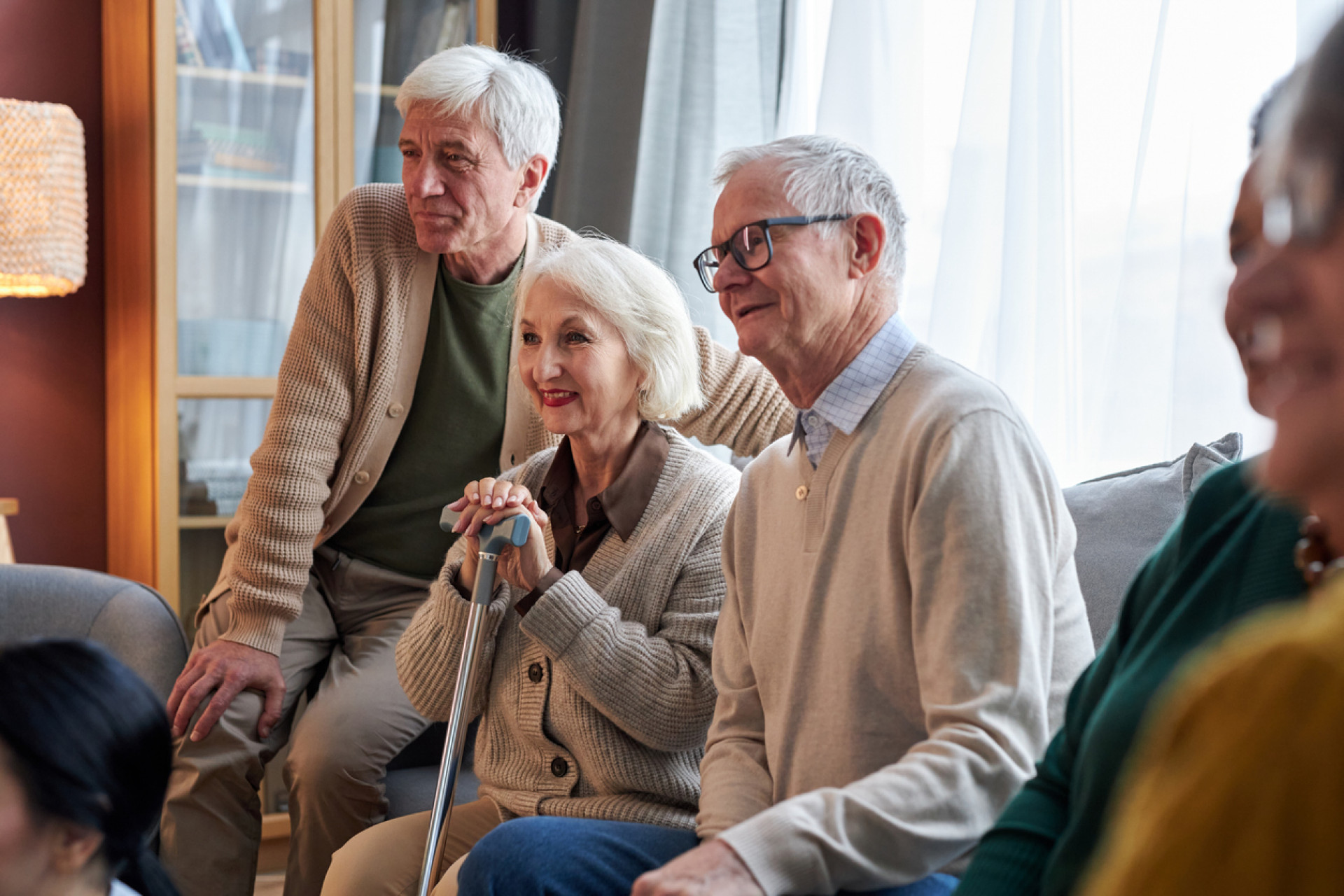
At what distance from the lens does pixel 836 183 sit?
1250 mm

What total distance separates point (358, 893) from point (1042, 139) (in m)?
1.43

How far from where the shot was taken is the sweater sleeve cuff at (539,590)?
1478mm

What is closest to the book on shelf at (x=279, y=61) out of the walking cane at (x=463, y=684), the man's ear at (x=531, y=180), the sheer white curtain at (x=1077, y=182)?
the man's ear at (x=531, y=180)

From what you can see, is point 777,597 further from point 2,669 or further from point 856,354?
point 2,669

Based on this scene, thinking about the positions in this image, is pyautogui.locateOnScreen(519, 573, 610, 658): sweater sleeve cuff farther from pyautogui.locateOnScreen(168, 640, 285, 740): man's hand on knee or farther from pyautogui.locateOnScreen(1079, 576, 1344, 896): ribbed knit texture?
pyautogui.locateOnScreen(1079, 576, 1344, 896): ribbed knit texture

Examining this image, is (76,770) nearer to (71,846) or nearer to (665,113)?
(71,846)

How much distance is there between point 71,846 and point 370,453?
Result: 108cm

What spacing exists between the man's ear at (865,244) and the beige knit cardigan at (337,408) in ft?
2.12

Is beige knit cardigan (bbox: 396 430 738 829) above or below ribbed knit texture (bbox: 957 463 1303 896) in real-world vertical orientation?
below

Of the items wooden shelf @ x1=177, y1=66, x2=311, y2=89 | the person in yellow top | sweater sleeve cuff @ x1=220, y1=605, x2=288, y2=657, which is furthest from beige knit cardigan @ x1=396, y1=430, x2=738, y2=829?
wooden shelf @ x1=177, y1=66, x2=311, y2=89

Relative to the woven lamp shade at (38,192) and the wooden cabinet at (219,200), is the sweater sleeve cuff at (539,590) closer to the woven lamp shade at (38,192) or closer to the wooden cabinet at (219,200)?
the wooden cabinet at (219,200)

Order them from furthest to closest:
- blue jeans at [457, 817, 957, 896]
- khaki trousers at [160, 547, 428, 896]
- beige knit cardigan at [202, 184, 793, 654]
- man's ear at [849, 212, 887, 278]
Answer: beige knit cardigan at [202, 184, 793, 654] < khaki trousers at [160, 547, 428, 896] < man's ear at [849, 212, 887, 278] < blue jeans at [457, 817, 957, 896]

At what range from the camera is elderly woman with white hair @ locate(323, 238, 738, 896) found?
143 centimetres

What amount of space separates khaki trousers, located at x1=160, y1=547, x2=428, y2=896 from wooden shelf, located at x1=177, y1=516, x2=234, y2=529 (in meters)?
0.82
